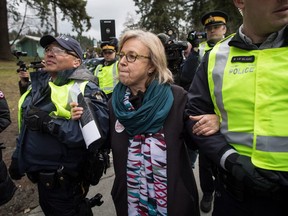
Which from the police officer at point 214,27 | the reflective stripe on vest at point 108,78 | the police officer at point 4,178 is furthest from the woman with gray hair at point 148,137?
the reflective stripe on vest at point 108,78

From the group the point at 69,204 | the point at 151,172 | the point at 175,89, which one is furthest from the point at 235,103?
the point at 69,204

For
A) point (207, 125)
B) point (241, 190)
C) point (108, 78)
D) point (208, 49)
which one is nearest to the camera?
point (241, 190)

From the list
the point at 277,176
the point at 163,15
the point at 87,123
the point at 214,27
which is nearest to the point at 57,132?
the point at 87,123

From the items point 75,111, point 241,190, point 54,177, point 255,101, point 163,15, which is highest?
point 163,15

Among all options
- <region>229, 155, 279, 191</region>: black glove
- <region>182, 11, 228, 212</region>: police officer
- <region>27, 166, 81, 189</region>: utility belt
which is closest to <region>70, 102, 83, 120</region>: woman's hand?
<region>27, 166, 81, 189</region>: utility belt

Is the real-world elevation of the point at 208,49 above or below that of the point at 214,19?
below

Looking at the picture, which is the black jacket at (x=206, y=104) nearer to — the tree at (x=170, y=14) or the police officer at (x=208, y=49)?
the police officer at (x=208, y=49)

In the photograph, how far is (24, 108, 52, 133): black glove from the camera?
2.18m

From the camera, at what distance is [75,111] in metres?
2.09

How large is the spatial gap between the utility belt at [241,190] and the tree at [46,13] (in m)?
22.2

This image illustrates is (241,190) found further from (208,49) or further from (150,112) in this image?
(208,49)

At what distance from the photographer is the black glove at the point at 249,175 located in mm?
1367

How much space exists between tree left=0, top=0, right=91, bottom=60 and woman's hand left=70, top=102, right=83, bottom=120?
21402 mm

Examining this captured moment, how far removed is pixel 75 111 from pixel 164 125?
27.1 inches
